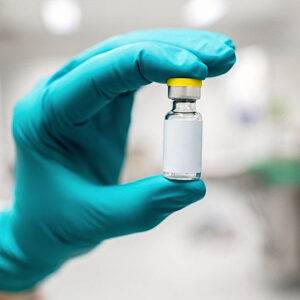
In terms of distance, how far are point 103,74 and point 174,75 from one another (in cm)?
12

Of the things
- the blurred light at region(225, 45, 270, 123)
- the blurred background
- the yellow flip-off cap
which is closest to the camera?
the yellow flip-off cap

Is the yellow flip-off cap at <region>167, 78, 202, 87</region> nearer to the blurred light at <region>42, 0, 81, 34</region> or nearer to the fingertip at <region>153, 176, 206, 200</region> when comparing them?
the fingertip at <region>153, 176, 206, 200</region>

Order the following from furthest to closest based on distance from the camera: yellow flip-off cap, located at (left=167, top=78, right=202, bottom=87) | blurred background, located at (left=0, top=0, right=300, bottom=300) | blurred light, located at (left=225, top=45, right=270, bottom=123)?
1. blurred light, located at (left=225, top=45, right=270, bottom=123)
2. blurred background, located at (left=0, top=0, right=300, bottom=300)
3. yellow flip-off cap, located at (left=167, top=78, right=202, bottom=87)

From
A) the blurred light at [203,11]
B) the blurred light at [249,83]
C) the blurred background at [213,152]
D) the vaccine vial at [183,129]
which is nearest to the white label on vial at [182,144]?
the vaccine vial at [183,129]

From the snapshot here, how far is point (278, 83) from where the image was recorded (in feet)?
14.6

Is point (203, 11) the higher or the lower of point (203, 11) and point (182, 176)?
the higher

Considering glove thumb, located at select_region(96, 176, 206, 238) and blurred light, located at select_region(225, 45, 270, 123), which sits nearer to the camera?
glove thumb, located at select_region(96, 176, 206, 238)

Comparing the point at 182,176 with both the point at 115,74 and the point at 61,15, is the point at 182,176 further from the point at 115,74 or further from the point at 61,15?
the point at 61,15

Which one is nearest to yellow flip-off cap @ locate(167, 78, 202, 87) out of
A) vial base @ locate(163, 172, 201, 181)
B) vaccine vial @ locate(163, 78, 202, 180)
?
vaccine vial @ locate(163, 78, 202, 180)

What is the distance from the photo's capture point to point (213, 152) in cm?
494

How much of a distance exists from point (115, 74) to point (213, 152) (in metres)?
4.26

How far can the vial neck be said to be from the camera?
70cm

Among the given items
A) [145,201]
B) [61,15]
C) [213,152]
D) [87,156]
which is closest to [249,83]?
[213,152]

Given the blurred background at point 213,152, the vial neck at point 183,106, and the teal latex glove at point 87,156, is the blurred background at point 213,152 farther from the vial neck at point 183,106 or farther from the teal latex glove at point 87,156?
the vial neck at point 183,106
